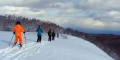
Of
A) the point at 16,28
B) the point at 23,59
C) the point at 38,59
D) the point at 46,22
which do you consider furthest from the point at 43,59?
the point at 46,22

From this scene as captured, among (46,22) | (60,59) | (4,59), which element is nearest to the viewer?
(4,59)

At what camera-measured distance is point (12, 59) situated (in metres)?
8.67

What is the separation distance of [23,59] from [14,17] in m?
134

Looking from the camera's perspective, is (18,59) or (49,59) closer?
(18,59)

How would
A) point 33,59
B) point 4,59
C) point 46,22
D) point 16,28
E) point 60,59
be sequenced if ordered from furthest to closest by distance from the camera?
point 46,22
point 16,28
point 60,59
point 33,59
point 4,59

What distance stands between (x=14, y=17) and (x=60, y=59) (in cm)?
13353

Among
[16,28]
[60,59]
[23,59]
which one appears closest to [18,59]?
[23,59]

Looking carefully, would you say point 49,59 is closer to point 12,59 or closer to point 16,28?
point 12,59

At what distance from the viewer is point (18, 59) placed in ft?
28.9

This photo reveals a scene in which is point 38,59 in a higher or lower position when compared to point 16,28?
lower

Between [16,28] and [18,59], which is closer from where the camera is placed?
[18,59]

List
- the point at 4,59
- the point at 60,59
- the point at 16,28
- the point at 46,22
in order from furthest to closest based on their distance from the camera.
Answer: the point at 46,22, the point at 16,28, the point at 60,59, the point at 4,59

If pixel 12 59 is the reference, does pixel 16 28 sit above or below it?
above

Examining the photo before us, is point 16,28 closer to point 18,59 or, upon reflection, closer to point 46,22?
point 18,59
